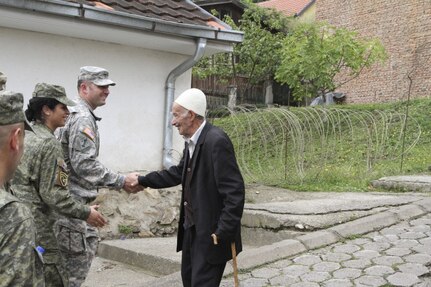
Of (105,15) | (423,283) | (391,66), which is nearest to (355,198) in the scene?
(423,283)

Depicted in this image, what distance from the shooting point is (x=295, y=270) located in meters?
4.68

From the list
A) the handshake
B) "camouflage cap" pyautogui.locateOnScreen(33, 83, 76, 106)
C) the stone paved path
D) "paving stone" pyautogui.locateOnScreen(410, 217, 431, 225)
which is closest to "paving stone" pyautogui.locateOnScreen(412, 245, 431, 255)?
the stone paved path

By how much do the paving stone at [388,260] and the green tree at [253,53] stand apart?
17.7 meters

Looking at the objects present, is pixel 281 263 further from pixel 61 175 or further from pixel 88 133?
pixel 61 175

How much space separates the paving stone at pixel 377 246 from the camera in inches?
207

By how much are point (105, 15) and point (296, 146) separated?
17.7 ft

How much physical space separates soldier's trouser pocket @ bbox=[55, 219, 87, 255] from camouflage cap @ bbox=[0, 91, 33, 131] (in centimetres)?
168

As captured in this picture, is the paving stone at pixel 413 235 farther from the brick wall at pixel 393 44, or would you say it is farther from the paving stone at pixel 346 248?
the brick wall at pixel 393 44

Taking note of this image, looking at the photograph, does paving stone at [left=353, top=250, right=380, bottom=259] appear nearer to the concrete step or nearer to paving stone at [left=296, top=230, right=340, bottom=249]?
paving stone at [left=296, top=230, right=340, bottom=249]

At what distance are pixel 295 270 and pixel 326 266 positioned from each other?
315 mm

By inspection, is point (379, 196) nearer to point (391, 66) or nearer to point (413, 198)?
point (413, 198)

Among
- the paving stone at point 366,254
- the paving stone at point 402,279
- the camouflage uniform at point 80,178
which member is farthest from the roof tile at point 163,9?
the paving stone at point 402,279

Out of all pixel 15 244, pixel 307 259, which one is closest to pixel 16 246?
pixel 15 244

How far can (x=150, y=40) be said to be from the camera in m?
6.62
